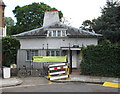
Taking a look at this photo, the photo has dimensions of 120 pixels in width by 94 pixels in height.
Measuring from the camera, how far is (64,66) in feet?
40.0

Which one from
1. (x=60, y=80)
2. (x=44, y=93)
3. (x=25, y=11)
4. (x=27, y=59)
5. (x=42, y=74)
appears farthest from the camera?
(x=25, y=11)

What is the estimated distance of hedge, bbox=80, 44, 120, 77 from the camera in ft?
41.6

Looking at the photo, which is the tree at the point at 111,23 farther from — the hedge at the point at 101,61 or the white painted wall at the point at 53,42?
the hedge at the point at 101,61

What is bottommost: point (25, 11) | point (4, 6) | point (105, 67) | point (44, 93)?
point (44, 93)

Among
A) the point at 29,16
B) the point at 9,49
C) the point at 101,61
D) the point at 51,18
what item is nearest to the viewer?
the point at 101,61

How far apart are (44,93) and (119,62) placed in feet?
24.2

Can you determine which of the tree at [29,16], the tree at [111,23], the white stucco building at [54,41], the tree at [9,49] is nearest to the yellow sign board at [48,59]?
the tree at [9,49]

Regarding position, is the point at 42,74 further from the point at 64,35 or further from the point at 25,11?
the point at 25,11

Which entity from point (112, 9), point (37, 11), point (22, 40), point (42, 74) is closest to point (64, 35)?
point (22, 40)

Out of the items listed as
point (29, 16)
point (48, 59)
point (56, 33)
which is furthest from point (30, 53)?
point (29, 16)

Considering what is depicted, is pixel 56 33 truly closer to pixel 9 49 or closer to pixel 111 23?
pixel 9 49

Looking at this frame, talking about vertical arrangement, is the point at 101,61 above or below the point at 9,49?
below

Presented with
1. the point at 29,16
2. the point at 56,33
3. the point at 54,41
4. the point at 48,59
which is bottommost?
the point at 48,59

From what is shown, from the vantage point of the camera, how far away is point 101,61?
43.0 feet
